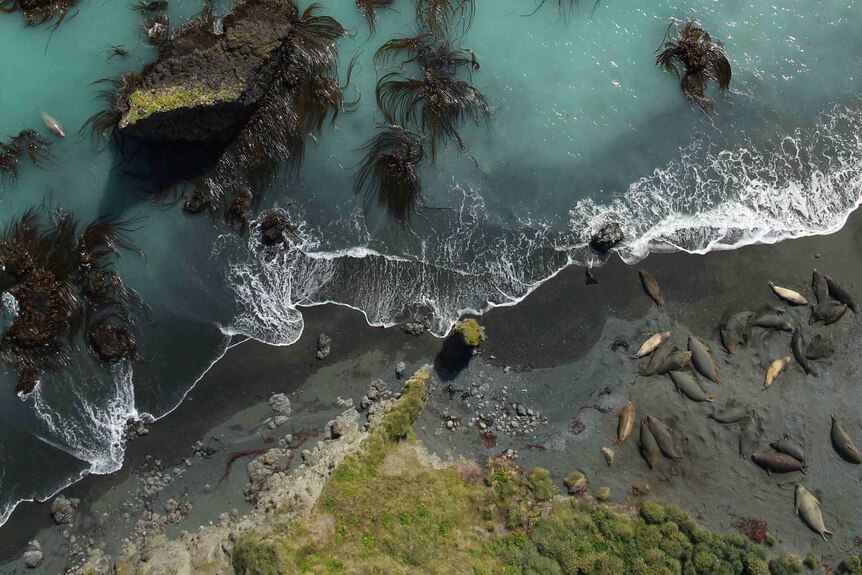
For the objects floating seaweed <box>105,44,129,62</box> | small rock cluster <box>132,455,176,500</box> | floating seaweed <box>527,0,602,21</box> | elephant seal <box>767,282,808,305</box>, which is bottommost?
small rock cluster <box>132,455,176,500</box>

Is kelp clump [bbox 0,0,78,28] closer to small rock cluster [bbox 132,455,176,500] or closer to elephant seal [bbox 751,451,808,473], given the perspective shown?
small rock cluster [bbox 132,455,176,500]

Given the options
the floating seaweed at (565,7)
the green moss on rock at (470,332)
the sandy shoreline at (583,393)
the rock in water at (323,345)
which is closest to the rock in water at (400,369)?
the sandy shoreline at (583,393)

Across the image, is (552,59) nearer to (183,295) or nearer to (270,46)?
(270,46)

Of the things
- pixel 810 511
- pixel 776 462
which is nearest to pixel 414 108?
pixel 776 462

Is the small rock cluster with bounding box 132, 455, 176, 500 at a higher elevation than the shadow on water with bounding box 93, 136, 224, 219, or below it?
below

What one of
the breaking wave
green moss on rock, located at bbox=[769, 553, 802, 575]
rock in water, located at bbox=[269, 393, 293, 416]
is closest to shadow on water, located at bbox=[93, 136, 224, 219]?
the breaking wave

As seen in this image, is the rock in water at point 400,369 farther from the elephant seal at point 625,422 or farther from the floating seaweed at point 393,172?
the elephant seal at point 625,422

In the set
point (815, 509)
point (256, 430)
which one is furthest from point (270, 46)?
point (815, 509)
